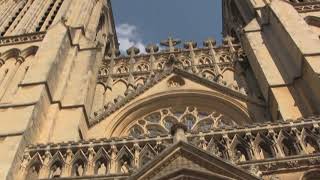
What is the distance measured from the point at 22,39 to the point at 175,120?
6734 mm

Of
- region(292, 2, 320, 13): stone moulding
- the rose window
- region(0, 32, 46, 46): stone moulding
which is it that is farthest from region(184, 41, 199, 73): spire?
region(0, 32, 46, 46): stone moulding

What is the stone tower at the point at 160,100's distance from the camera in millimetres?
10289

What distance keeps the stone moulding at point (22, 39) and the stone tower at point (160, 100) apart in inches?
1.7

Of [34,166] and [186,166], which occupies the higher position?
[34,166]

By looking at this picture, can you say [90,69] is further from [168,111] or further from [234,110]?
[234,110]

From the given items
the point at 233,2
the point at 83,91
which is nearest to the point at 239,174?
the point at 83,91

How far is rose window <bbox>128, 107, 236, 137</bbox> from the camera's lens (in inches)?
580

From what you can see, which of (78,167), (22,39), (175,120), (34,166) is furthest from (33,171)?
(22,39)

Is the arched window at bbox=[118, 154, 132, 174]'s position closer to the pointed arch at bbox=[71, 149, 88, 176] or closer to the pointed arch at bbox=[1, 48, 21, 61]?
the pointed arch at bbox=[71, 149, 88, 176]

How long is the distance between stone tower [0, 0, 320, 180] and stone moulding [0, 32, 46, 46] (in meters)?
0.04

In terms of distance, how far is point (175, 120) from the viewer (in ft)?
49.6

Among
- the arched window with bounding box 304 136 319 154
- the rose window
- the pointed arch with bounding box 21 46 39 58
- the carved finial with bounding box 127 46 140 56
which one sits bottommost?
the arched window with bounding box 304 136 319 154

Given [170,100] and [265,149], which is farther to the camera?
[170,100]

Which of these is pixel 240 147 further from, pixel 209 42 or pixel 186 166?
pixel 209 42
